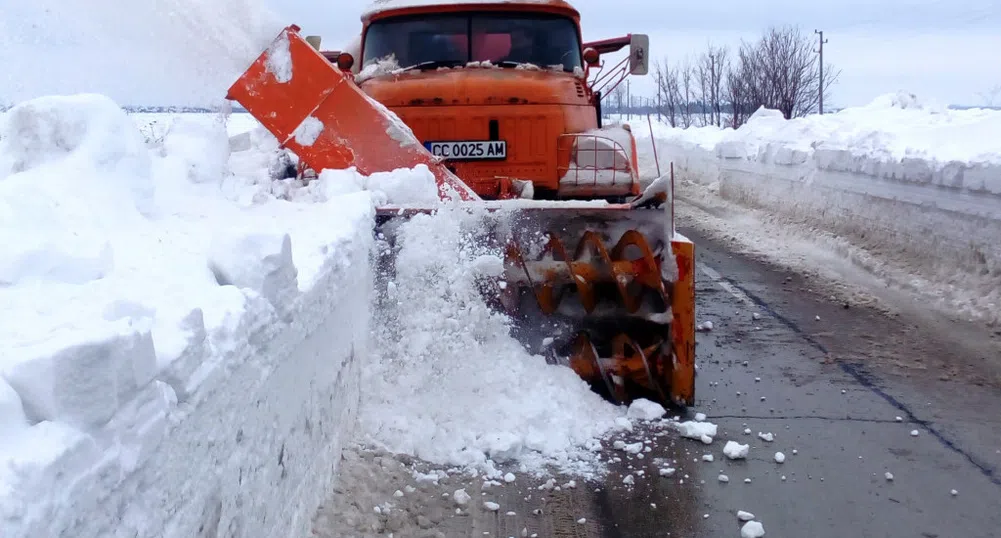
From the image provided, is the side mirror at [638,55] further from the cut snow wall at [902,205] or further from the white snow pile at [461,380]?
the cut snow wall at [902,205]

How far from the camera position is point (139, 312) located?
6.82 feet

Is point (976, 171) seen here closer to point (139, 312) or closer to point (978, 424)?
point (978, 424)

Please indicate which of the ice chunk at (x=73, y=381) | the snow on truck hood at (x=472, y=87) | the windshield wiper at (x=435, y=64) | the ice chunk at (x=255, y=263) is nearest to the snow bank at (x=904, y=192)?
the snow on truck hood at (x=472, y=87)

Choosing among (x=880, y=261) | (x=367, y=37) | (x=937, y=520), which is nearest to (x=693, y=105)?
(x=880, y=261)

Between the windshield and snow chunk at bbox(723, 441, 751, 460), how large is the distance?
12.1 feet

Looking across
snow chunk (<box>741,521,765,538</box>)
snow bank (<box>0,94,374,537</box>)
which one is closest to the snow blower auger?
snow bank (<box>0,94,374,537</box>)

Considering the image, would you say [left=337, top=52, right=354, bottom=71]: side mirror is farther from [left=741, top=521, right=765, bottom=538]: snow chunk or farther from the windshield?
[left=741, top=521, right=765, bottom=538]: snow chunk

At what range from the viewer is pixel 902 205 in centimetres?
953

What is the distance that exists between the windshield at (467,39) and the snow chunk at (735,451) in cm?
368

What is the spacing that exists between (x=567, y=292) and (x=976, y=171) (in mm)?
5118

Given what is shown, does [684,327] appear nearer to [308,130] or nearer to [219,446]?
[308,130]

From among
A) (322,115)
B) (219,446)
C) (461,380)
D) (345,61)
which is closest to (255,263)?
(219,446)

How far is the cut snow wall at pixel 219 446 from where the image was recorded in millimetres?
1494

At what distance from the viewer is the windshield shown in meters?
6.89
